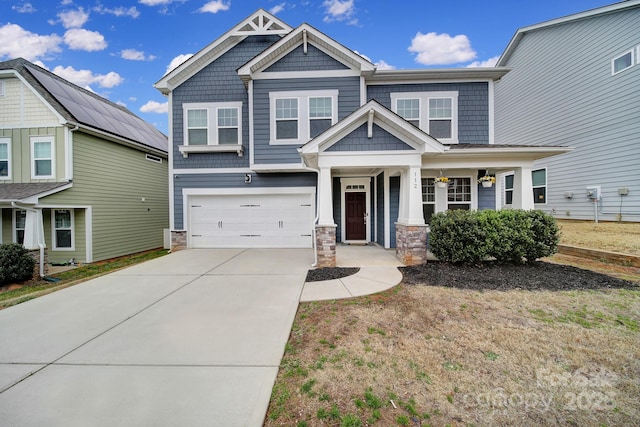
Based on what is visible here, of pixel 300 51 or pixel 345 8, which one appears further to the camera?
pixel 345 8

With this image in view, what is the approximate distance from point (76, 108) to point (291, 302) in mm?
12092

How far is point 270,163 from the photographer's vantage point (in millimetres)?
9578

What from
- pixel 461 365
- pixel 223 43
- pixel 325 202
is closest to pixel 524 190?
pixel 325 202

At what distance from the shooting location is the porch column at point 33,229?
27.5 ft

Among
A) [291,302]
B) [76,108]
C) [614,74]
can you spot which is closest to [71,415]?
[291,302]

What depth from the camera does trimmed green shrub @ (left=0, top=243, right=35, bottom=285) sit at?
7336 millimetres

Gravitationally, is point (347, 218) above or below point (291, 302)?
above

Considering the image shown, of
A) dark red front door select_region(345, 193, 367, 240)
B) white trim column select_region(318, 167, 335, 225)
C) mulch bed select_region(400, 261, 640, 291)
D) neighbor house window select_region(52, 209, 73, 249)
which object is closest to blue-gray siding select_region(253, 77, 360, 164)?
dark red front door select_region(345, 193, 367, 240)

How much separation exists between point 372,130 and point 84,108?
12.0 meters

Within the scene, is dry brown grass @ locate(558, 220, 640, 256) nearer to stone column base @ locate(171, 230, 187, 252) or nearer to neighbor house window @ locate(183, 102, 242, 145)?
neighbor house window @ locate(183, 102, 242, 145)

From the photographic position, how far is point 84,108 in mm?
11023

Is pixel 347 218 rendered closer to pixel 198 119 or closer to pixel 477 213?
pixel 477 213

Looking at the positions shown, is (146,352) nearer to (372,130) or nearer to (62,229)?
(372,130)

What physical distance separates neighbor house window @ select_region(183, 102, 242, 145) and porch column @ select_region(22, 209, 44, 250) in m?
5.15
